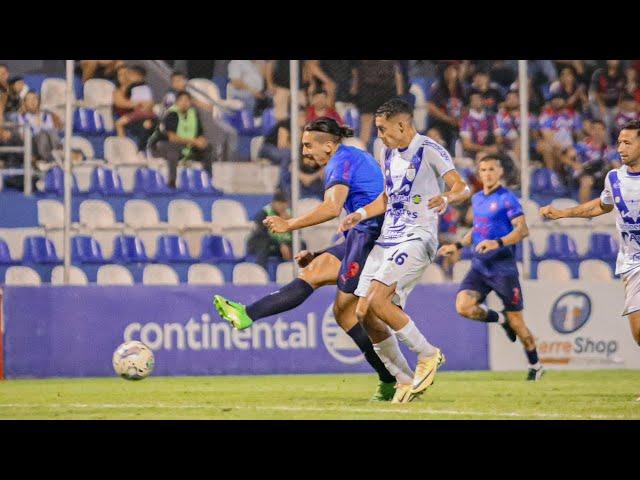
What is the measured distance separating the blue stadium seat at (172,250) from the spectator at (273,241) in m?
0.84

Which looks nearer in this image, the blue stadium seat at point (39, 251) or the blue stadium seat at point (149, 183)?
the blue stadium seat at point (39, 251)

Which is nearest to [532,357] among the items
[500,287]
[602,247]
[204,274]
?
[500,287]

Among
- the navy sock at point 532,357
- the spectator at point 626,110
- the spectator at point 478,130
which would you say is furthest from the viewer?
the spectator at point 626,110

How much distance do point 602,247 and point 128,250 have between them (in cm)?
580

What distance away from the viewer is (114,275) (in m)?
14.1

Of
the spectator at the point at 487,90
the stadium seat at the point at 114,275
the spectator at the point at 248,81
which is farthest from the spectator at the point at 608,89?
Result: the stadium seat at the point at 114,275

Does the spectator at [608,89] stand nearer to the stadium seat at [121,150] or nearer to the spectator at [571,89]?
the spectator at [571,89]

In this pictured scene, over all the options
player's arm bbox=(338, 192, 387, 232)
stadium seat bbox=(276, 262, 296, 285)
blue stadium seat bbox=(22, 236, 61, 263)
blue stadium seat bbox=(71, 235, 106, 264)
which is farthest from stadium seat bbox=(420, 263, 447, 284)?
player's arm bbox=(338, 192, 387, 232)

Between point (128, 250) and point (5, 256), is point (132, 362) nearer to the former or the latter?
point (128, 250)

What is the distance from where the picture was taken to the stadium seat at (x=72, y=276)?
1376cm

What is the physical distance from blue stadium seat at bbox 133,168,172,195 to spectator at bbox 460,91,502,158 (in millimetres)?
3834

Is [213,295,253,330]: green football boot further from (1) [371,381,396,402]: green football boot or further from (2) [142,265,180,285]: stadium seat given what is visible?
(2) [142,265,180,285]: stadium seat

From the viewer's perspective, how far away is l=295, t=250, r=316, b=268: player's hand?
9148 mm

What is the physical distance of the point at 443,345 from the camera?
1330 centimetres
